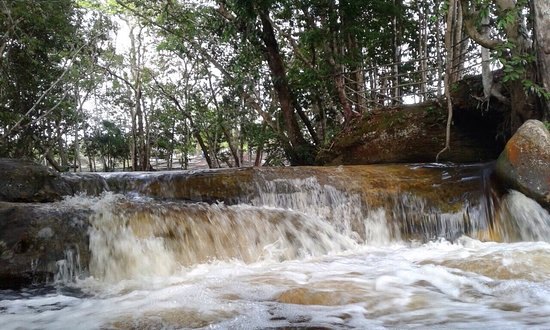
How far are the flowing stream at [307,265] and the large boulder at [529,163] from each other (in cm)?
16

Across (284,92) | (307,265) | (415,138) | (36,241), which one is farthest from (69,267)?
(284,92)

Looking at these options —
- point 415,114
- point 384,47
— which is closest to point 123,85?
point 384,47

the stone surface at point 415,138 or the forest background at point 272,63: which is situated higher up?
the forest background at point 272,63

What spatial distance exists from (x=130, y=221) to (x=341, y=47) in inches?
277

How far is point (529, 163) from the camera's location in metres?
5.14

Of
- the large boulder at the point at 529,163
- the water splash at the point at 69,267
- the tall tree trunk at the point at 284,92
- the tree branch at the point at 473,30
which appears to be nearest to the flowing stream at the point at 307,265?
the water splash at the point at 69,267

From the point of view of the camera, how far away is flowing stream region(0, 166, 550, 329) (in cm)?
256

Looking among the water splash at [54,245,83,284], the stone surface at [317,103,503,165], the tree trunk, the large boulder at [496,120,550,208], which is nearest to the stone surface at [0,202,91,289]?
the water splash at [54,245,83,284]

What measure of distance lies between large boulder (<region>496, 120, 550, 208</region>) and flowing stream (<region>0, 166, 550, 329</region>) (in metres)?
0.16

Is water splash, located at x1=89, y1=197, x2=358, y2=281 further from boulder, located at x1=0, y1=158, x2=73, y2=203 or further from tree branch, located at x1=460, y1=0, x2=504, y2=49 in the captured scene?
tree branch, located at x1=460, y1=0, x2=504, y2=49

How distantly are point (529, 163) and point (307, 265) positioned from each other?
3243 mm

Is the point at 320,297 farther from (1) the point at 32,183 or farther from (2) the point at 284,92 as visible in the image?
(2) the point at 284,92

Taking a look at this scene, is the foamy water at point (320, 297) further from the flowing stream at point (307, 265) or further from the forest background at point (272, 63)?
the forest background at point (272, 63)

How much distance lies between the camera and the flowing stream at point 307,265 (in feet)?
8.41
